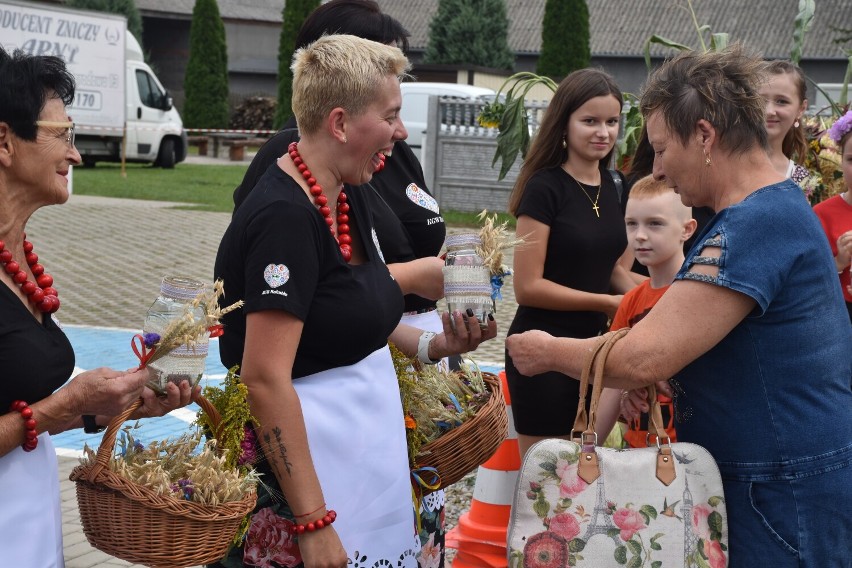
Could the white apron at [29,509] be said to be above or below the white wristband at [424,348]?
below

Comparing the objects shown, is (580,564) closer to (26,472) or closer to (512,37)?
(26,472)

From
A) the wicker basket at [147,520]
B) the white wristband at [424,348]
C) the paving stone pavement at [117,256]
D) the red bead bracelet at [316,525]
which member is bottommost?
the paving stone pavement at [117,256]

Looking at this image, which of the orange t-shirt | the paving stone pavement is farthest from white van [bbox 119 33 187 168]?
the orange t-shirt

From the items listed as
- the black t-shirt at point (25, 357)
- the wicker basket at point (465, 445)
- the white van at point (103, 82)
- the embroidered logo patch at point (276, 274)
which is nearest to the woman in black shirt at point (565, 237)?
the wicker basket at point (465, 445)

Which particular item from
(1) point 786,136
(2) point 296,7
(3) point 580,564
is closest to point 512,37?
(2) point 296,7

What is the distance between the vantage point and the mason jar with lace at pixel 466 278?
3105 millimetres

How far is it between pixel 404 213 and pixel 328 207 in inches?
45.7

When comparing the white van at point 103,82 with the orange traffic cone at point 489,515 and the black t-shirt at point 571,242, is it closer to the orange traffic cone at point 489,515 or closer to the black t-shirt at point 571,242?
the orange traffic cone at point 489,515

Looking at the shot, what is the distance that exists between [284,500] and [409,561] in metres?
0.45

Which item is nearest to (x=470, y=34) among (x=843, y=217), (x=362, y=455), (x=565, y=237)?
(x=843, y=217)

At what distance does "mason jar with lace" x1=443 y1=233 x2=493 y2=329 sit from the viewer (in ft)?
10.2

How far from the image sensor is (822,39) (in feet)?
124

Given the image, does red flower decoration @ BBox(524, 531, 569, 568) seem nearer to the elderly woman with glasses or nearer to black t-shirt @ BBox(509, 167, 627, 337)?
the elderly woman with glasses

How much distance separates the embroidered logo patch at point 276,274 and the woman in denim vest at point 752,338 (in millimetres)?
824
